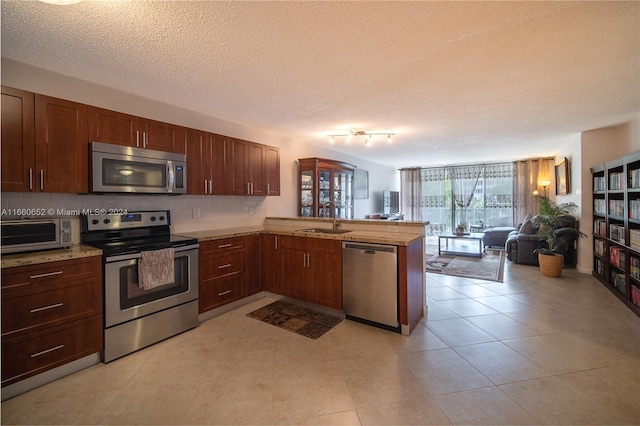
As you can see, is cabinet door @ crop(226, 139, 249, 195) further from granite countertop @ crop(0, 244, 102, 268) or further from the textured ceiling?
granite countertop @ crop(0, 244, 102, 268)

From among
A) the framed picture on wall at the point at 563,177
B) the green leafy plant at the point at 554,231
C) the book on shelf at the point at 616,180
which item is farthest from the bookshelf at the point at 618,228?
the framed picture on wall at the point at 563,177

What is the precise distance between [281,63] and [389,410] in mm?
2531

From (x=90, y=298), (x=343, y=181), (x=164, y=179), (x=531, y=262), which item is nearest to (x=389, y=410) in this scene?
(x=90, y=298)

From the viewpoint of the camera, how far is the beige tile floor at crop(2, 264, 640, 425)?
5.48ft

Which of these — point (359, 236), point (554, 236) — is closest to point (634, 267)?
point (554, 236)

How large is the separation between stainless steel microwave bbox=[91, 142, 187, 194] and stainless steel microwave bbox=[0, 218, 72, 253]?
0.39 m

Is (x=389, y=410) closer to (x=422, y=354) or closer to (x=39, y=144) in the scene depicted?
(x=422, y=354)

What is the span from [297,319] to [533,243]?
479cm

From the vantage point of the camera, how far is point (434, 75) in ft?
8.01

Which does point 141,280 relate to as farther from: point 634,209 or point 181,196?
point 634,209

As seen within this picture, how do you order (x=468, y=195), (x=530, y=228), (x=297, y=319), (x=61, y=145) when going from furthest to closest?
1. (x=468, y=195)
2. (x=530, y=228)
3. (x=297, y=319)
4. (x=61, y=145)

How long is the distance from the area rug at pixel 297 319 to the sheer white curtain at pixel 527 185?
7.02 meters

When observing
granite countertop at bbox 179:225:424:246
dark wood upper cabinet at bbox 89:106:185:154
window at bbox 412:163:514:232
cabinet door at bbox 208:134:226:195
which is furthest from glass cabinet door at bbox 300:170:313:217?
window at bbox 412:163:514:232

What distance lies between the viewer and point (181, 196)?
330cm
